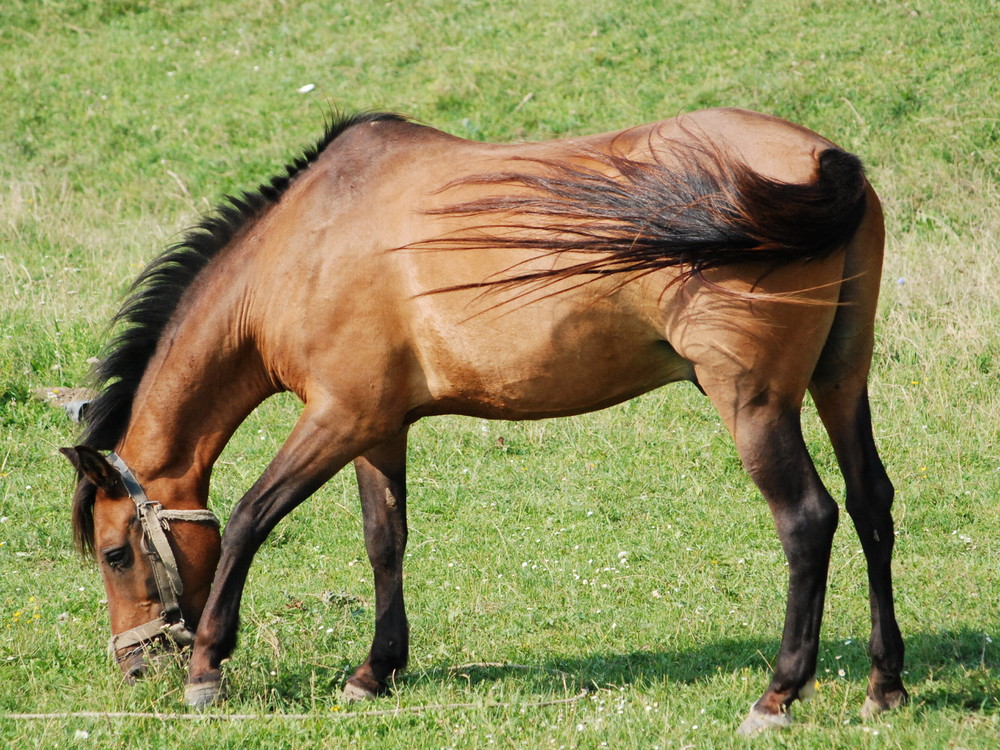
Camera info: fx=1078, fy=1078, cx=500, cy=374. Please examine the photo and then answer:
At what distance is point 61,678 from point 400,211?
7.73ft

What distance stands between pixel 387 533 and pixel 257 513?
743 millimetres

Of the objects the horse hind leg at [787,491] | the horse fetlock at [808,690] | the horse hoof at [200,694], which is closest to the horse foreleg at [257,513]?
the horse hoof at [200,694]

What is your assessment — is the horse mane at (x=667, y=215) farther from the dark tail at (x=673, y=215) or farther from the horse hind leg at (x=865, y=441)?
the horse hind leg at (x=865, y=441)

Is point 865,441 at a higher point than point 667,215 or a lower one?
lower

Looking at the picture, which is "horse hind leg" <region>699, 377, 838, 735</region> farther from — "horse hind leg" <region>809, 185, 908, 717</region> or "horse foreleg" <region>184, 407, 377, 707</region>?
"horse foreleg" <region>184, 407, 377, 707</region>

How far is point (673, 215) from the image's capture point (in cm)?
368

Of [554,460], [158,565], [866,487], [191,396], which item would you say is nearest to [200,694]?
[158,565]

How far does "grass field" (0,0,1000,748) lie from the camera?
4.18 metres

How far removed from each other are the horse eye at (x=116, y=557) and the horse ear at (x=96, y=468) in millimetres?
221

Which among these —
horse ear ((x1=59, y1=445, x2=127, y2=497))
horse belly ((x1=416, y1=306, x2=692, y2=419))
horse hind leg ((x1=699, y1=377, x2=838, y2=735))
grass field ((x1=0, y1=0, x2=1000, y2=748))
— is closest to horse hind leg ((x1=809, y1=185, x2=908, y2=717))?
grass field ((x1=0, y1=0, x2=1000, y2=748))

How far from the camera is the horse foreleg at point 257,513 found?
409 cm

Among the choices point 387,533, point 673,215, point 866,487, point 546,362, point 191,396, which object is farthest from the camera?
point 387,533

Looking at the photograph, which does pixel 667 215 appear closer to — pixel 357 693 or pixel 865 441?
pixel 865 441

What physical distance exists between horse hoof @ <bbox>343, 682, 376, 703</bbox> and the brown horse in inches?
0.4
